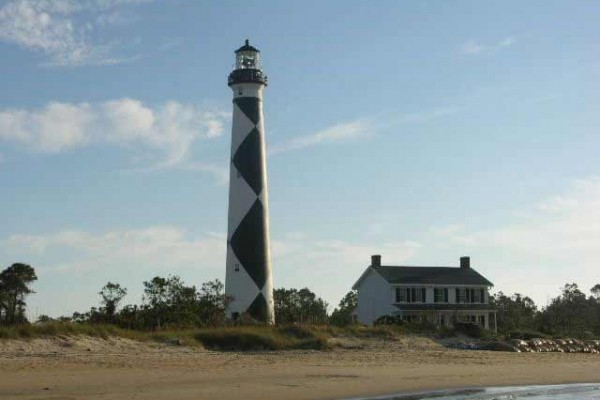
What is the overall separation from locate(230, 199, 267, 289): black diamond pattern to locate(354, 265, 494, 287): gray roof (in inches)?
626

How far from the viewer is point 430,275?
5538cm

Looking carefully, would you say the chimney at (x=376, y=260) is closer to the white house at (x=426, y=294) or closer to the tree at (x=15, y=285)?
the white house at (x=426, y=294)

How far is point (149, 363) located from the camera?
22781 millimetres

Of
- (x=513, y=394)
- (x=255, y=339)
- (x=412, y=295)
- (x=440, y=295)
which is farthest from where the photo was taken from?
(x=440, y=295)

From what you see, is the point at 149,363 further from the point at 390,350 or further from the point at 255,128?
the point at 255,128

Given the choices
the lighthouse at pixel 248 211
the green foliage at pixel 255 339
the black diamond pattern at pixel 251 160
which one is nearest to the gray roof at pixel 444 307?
the lighthouse at pixel 248 211

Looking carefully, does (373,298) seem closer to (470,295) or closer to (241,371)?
(470,295)

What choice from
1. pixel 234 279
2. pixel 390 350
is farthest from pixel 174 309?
pixel 390 350

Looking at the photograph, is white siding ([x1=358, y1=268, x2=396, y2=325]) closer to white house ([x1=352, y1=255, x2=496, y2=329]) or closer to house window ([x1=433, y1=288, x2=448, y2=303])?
white house ([x1=352, y1=255, x2=496, y2=329])

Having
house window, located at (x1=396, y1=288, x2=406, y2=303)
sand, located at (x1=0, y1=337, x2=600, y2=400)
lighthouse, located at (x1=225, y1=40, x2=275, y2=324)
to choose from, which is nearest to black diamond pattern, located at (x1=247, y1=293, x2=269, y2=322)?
lighthouse, located at (x1=225, y1=40, x2=275, y2=324)

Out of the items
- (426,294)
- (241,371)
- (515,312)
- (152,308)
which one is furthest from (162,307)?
(515,312)

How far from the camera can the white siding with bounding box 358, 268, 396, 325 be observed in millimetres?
53531

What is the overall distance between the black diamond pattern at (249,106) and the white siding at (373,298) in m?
17.5

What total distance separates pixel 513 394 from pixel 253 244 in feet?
69.0
